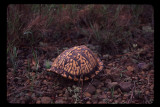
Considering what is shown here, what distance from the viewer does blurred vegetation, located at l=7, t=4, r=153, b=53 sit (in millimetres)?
2627

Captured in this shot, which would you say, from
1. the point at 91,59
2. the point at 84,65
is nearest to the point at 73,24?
the point at 91,59

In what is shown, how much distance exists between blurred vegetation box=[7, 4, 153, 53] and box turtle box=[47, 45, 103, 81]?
840 mm

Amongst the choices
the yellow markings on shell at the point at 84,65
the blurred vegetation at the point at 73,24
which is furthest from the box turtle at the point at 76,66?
the blurred vegetation at the point at 73,24

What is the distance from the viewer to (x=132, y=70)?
2.48 meters

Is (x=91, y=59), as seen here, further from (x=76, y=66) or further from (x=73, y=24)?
(x=73, y=24)

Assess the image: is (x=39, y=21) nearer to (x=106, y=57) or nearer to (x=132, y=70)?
(x=106, y=57)

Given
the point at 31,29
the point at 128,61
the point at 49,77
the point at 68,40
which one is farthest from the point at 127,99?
the point at 31,29

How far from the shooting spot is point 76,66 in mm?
2055

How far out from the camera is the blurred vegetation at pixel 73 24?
2627 mm

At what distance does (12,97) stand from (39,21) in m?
1.47

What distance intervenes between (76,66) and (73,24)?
1555 mm

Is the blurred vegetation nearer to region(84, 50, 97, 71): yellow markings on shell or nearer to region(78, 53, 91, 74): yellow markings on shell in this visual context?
region(84, 50, 97, 71): yellow markings on shell

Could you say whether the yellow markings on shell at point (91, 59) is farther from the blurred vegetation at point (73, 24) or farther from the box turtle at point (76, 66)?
the blurred vegetation at point (73, 24)

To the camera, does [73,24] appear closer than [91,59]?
No
